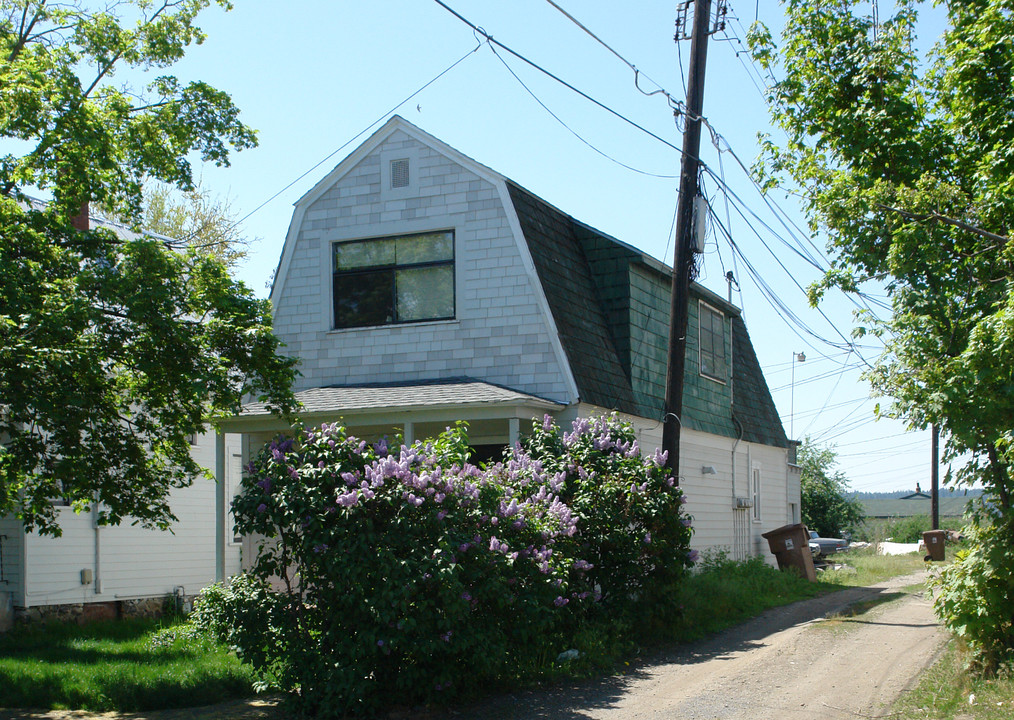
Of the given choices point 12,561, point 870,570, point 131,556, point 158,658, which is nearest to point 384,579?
point 158,658

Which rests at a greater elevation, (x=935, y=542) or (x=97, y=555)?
(x=97, y=555)

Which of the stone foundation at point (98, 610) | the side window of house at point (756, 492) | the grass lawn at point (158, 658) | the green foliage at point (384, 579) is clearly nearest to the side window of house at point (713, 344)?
the side window of house at point (756, 492)

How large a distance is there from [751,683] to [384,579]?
3829 millimetres

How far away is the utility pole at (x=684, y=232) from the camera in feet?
42.6

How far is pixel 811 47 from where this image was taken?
1012 cm

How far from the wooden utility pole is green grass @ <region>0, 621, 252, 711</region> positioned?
6.28 m

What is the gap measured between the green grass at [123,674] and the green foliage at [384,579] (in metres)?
0.92

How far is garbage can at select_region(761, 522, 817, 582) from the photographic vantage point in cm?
1966

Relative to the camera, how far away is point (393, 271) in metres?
15.1

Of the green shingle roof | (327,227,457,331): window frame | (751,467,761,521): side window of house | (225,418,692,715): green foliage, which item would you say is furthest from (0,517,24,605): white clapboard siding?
(751,467,761,521): side window of house

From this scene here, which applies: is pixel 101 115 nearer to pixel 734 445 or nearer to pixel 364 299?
pixel 364 299

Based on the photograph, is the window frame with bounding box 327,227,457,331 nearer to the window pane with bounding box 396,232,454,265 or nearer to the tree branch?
the window pane with bounding box 396,232,454,265

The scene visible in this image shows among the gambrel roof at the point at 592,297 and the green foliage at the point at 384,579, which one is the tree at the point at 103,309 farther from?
the gambrel roof at the point at 592,297

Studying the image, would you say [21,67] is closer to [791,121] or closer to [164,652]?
[164,652]
